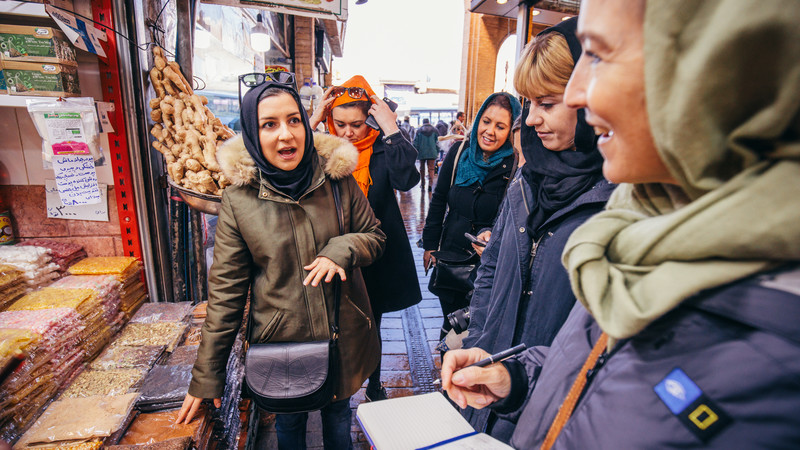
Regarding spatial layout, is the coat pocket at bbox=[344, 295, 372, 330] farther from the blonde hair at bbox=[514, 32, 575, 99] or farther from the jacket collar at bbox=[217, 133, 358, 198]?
the blonde hair at bbox=[514, 32, 575, 99]

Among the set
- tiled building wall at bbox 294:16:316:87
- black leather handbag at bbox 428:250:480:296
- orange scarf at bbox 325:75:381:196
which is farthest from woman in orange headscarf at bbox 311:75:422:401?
tiled building wall at bbox 294:16:316:87

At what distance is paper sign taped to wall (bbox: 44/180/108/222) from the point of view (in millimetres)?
2199

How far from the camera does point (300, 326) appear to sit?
1.72m

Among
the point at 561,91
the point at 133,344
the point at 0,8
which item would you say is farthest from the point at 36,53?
the point at 561,91

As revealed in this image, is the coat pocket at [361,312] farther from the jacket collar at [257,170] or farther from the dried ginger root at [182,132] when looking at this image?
the dried ginger root at [182,132]

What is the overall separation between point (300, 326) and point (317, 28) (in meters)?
11.6

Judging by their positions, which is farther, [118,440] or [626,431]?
[118,440]

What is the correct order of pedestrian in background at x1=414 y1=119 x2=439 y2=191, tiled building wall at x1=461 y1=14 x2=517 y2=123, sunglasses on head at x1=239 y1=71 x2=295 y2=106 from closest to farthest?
sunglasses on head at x1=239 y1=71 x2=295 y2=106 < pedestrian in background at x1=414 y1=119 x2=439 y2=191 < tiled building wall at x1=461 y1=14 x2=517 y2=123

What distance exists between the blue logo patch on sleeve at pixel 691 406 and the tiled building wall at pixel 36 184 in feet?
Result: 9.53

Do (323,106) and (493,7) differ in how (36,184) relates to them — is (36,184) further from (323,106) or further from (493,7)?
(493,7)

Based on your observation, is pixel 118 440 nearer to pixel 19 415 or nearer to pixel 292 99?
pixel 19 415

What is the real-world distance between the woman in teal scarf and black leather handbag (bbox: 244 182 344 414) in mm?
1201

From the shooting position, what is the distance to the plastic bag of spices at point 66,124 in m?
1.77

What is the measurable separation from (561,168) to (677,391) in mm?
1043
